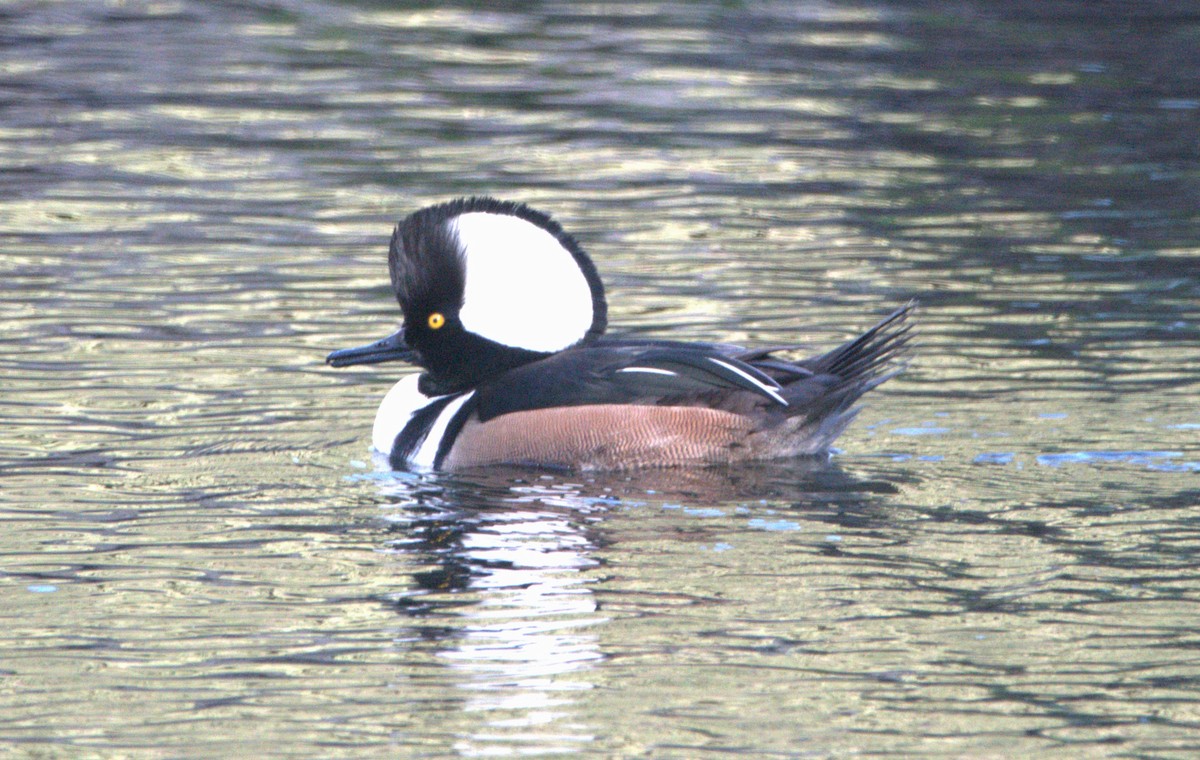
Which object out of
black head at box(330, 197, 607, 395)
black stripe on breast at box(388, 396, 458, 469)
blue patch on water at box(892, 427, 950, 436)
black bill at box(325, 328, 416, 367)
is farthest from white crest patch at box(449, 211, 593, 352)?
blue patch on water at box(892, 427, 950, 436)

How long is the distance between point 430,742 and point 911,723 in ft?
4.13

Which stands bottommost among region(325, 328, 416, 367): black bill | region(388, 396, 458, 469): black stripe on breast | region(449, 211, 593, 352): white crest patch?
region(388, 396, 458, 469): black stripe on breast

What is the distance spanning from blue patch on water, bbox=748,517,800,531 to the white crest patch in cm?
163

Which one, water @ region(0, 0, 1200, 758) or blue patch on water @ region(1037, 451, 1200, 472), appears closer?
water @ region(0, 0, 1200, 758)

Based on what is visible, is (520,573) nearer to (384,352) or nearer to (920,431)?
(384,352)

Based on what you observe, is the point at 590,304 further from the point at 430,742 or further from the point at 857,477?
the point at 430,742

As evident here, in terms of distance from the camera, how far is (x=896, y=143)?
1531 centimetres

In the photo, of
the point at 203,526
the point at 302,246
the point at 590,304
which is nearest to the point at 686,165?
the point at 302,246

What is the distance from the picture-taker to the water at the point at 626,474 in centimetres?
541

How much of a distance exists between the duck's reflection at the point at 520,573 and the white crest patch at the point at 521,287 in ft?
2.41

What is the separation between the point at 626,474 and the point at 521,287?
98cm

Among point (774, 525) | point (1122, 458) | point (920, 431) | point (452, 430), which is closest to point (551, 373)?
point (452, 430)

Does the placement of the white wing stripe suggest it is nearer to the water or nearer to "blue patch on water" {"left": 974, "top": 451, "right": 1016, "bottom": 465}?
the water

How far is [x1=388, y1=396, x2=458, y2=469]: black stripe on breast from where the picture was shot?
8195mm
